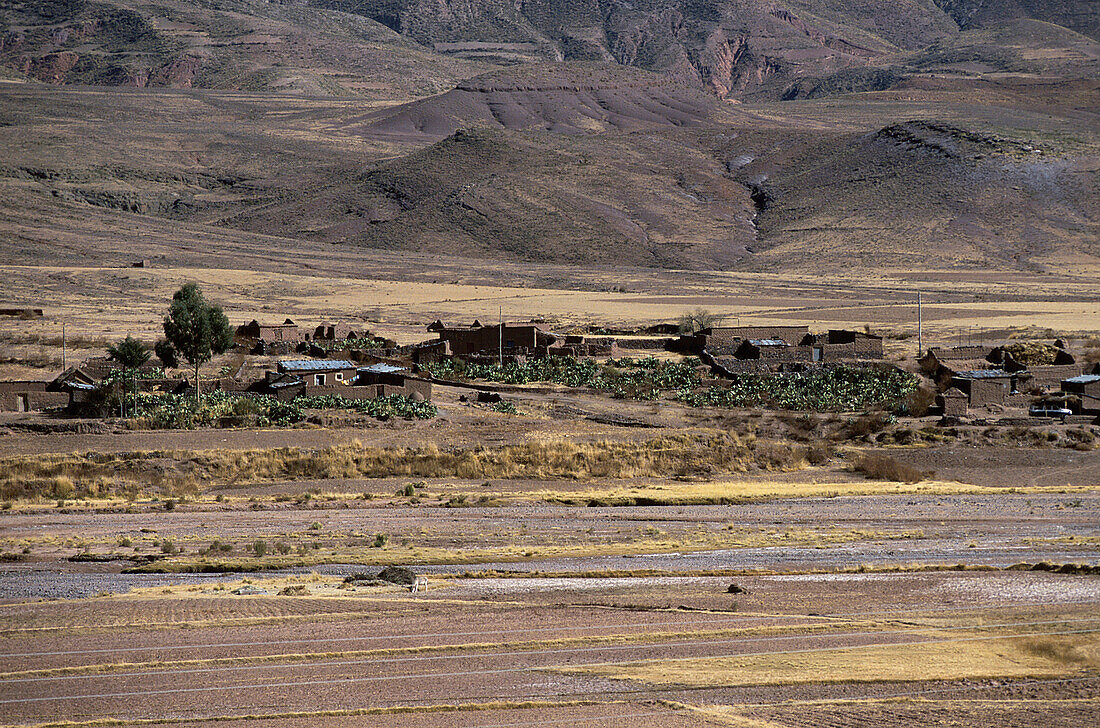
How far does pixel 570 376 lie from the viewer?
4088cm

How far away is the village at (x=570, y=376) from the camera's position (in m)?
32.6

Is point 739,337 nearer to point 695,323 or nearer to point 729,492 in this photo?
point 695,323

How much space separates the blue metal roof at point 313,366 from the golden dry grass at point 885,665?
24.8 m

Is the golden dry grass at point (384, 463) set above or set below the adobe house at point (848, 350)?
below

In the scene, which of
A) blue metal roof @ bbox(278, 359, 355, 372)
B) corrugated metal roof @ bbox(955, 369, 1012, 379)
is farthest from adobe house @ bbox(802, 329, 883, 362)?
blue metal roof @ bbox(278, 359, 355, 372)

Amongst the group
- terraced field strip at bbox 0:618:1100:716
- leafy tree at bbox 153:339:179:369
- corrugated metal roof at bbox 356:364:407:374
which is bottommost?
terraced field strip at bbox 0:618:1100:716

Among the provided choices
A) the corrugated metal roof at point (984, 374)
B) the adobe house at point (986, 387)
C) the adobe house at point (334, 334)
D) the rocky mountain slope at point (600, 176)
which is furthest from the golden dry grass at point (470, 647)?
the rocky mountain slope at point (600, 176)

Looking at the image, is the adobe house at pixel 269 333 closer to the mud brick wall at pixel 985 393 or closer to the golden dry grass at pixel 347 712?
the mud brick wall at pixel 985 393

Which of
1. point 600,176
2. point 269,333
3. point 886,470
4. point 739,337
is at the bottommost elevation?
point 886,470

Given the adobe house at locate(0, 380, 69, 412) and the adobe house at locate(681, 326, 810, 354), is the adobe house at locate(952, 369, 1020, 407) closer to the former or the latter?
the adobe house at locate(681, 326, 810, 354)

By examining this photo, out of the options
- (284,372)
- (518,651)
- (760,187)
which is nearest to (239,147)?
(760,187)

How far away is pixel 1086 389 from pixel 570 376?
50.4 feet

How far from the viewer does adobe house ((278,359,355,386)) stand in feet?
115

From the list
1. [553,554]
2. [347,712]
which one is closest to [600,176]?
[553,554]
